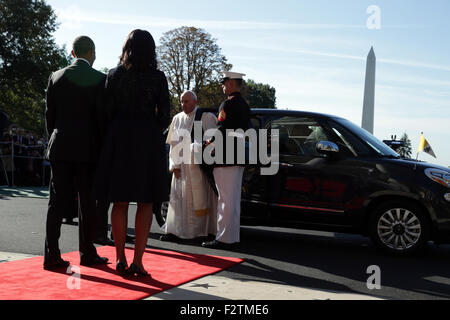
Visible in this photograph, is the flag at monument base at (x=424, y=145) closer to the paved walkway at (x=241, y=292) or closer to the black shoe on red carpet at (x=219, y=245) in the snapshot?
the black shoe on red carpet at (x=219, y=245)

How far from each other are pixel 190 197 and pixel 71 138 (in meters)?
2.40

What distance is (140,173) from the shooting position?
4.51m

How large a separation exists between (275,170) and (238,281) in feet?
7.81

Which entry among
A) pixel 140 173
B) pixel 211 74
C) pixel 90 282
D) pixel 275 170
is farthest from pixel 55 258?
pixel 211 74

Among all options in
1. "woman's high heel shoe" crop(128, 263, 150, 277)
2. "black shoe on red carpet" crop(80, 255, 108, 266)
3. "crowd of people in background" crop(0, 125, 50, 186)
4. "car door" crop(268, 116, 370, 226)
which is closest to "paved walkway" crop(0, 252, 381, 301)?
"woman's high heel shoe" crop(128, 263, 150, 277)

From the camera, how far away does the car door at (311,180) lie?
21.7ft

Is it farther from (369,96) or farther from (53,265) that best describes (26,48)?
(53,265)

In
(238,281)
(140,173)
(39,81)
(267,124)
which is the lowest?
(238,281)

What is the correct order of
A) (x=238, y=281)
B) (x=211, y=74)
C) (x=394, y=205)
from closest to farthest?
(x=238, y=281), (x=394, y=205), (x=211, y=74)

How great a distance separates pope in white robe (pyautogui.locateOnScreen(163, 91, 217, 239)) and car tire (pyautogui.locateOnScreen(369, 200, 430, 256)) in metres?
2.06

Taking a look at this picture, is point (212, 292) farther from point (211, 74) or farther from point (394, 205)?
point (211, 74)

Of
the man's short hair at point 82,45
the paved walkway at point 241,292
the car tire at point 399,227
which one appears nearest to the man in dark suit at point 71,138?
the man's short hair at point 82,45

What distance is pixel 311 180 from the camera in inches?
265

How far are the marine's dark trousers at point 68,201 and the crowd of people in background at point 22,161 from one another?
12.3m
